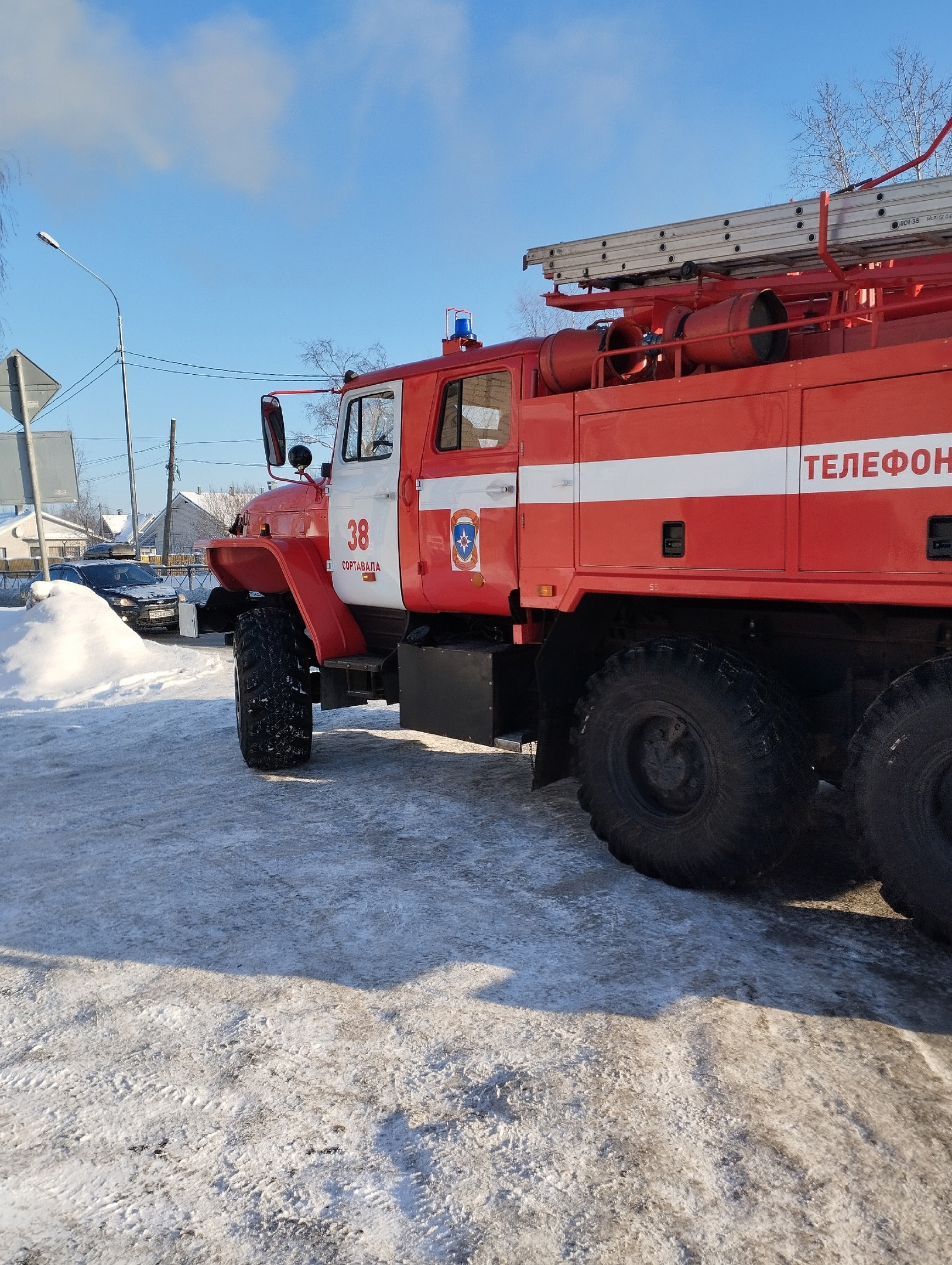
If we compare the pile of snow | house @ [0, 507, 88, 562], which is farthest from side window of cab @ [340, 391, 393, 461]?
house @ [0, 507, 88, 562]

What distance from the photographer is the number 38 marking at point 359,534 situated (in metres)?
6.23

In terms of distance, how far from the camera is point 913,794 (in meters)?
3.56

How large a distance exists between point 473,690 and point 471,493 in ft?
3.78

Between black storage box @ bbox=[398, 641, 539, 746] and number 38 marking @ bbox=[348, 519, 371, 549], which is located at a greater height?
number 38 marking @ bbox=[348, 519, 371, 549]

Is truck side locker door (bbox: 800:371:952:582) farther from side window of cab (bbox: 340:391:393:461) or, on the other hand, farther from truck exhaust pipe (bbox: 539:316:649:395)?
side window of cab (bbox: 340:391:393:461)

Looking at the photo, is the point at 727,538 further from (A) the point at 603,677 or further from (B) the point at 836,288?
(B) the point at 836,288

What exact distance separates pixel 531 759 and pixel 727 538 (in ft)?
10.7

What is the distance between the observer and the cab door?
19.8 ft

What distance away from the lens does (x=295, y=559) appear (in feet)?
21.7

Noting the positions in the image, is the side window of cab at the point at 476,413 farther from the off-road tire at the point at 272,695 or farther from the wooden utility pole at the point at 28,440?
the wooden utility pole at the point at 28,440

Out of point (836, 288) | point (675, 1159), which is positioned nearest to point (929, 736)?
point (675, 1159)

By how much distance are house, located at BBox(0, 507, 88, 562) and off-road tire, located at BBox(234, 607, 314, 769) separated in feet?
236

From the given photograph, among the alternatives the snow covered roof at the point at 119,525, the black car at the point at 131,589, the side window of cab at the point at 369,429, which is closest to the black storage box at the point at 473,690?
Answer: the side window of cab at the point at 369,429

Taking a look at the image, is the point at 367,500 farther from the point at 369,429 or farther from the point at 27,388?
the point at 27,388
